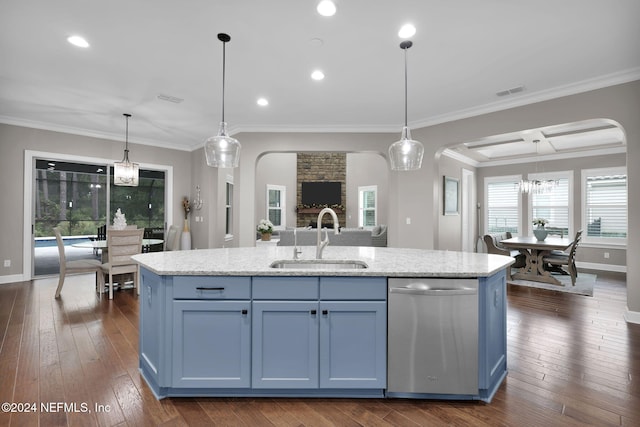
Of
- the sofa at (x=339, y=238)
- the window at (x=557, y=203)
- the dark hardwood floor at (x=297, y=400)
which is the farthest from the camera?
the window at (x=557, y=203)

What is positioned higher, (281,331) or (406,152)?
(406,152)

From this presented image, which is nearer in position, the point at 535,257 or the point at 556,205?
the point at 535,257

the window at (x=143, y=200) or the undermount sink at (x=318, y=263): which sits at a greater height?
the window at (x=143, y=200)

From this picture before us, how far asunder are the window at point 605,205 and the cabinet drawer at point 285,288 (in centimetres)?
769

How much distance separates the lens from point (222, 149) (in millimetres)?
2596

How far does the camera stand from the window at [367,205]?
989 centimetres

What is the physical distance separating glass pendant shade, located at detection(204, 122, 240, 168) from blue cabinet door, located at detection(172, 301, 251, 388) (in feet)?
3.97

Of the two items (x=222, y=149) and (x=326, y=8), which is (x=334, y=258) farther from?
(x=326, y=8)

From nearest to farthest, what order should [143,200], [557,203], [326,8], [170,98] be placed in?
1. [326,8]
2. [170,98]
3. [143,200]
4. [557,203]

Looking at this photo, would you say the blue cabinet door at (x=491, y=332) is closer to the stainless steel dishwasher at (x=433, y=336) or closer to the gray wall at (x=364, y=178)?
the stainless steel dishwasher at (x=433, y=336)

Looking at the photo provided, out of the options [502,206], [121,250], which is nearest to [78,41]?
[121,250]

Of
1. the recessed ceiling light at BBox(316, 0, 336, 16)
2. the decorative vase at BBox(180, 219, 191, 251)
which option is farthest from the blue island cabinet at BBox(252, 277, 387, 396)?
Result: the decorative vase at BBox(180, 219, 191, 251)

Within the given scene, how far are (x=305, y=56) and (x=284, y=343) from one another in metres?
2.63

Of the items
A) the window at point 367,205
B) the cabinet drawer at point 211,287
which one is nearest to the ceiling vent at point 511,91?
the cabinet drawer at point 211,287
